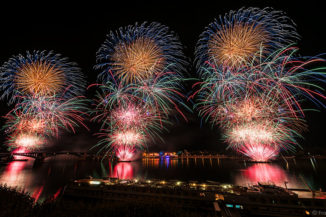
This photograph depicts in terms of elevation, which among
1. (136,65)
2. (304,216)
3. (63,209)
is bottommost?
(304,216)

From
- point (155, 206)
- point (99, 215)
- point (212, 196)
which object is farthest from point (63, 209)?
point (212, 196)

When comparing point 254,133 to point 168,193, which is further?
point 254,133

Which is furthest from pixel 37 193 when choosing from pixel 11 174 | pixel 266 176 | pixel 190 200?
pixel 266 176

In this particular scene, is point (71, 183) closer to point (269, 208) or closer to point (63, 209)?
point (63, 209)

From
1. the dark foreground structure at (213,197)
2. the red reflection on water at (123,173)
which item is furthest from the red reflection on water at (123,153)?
the dark foreground structure at (213,197)

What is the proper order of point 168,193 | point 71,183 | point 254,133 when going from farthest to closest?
point 254,133 → point 71,183 → point 168,193

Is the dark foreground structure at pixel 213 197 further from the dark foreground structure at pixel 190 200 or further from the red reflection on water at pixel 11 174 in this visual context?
the red reflection on water at pixel 11 174

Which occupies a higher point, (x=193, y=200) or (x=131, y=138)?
(x=131, y=138)

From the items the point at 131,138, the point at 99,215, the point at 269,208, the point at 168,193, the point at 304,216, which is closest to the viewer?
the point at 99,215

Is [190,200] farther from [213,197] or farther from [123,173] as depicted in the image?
[123,173]

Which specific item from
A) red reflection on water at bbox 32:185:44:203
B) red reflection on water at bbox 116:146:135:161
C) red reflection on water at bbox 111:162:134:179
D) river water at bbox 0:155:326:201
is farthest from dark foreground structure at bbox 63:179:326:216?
red reflection on water at bbox 116:146:135:161

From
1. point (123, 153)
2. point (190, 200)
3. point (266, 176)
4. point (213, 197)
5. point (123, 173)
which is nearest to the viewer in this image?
point (213, 197)
